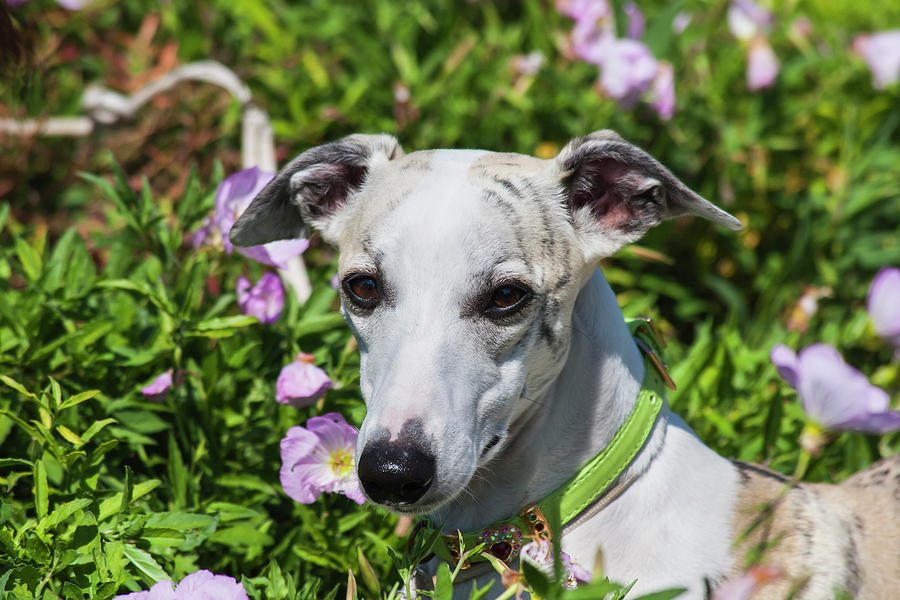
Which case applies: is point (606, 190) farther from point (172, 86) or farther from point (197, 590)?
point (172, 86)

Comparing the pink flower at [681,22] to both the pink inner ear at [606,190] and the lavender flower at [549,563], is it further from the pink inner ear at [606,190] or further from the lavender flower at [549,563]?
the lavender flower at [549,563]

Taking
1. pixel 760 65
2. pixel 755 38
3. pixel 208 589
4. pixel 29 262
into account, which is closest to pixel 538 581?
pixel 208 589

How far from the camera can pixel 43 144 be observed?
469 centimetres

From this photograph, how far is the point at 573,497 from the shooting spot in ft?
7.53

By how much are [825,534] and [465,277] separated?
1.21 metres

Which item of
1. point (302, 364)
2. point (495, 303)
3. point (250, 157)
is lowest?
point (250, 157)

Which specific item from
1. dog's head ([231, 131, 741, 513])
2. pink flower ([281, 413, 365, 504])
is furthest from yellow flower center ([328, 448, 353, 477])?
dog's head ([231, 131, 741, 513])

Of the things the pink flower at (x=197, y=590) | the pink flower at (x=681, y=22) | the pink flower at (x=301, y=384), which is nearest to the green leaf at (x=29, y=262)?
the pink flower at (x=301, y=384)

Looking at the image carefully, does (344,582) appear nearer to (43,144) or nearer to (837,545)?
(837,545)

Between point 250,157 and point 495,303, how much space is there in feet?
7.12

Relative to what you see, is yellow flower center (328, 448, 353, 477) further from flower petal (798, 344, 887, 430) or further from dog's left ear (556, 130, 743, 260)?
flower petal (798, 344, 887, 430)

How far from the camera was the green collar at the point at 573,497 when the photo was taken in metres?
2.25

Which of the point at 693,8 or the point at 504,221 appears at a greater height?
the point at 504,221

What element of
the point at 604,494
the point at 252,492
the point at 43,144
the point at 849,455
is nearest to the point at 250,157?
the point at 43,144
